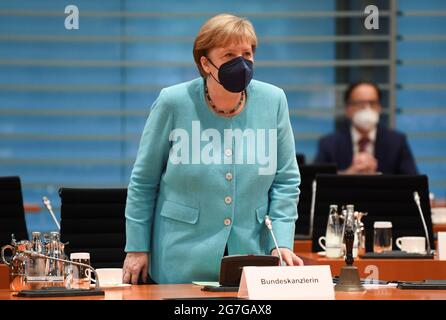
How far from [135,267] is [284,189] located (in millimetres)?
618

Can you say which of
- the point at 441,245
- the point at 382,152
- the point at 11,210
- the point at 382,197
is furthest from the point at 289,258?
the point at 382,152

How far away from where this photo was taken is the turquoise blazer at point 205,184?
163 inches

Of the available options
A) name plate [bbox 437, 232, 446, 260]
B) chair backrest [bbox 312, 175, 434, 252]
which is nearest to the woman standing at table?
name plate [bbox 437, 232, 446, 260]

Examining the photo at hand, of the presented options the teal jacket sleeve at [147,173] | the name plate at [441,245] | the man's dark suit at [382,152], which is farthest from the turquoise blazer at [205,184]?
the man's dark suit at [382,152]

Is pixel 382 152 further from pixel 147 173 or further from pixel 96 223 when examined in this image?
pixel 147 173

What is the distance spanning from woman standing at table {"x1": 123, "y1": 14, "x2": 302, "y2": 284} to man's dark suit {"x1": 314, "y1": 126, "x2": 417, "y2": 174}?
12.5 ft

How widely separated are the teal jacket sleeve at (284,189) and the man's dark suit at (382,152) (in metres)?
3.74

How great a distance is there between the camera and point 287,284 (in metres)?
3.31

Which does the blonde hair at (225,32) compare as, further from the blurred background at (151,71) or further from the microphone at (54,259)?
the blurred background at (151,71)

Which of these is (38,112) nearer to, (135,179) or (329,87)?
(329,87)

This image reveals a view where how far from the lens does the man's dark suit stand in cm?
793

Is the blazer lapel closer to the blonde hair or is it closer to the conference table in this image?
the blonde hair
